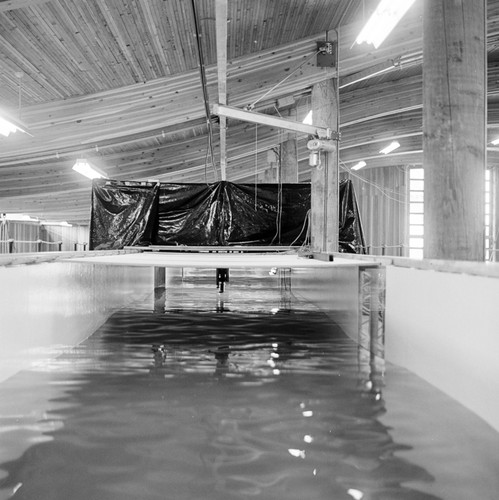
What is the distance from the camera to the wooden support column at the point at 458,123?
10.8 ft

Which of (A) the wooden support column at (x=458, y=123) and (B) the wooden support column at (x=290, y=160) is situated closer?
(A) the wooden support column at (x=458, y=123)

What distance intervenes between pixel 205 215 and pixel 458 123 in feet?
20.2

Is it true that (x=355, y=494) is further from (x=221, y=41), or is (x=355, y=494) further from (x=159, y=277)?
(x=159, y=277)

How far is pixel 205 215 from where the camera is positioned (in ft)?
29.8

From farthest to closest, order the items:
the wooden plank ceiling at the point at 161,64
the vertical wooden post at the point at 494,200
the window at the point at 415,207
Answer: the window at the point at 415,207 < the vertical wooden post at the point at 494,200 < the wooden plank ceiling at the point at 161,64

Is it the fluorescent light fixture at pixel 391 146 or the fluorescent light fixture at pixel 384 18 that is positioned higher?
the fluorescent light fixture at pixel 391 146

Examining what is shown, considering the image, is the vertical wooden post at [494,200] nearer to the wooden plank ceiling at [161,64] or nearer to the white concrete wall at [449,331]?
the wooden plank ceiling at [161,64]

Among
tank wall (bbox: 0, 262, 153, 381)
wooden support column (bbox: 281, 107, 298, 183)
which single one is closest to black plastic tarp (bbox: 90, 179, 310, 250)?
wooden support column (bbox: 281, 107, 298, 183)

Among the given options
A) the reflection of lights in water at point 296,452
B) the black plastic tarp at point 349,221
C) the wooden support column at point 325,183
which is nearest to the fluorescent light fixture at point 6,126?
the wooden support column at point 325,183

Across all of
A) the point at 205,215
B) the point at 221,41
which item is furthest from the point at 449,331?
the point at 205,215

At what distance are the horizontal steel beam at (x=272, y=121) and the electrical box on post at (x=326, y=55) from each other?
40.5 inches

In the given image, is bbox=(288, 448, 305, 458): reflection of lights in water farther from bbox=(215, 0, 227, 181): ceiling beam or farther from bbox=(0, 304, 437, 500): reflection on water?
bbox=(215, 0, 227, 181): ceiling beam

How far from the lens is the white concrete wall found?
2.34 meters

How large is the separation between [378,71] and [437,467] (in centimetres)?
657
